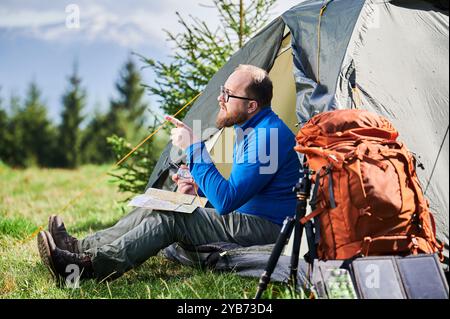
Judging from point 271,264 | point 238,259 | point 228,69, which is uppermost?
point 228,69

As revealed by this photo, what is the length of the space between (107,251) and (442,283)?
5.83ft

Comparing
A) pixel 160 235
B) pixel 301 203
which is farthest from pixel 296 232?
pixel 160 235

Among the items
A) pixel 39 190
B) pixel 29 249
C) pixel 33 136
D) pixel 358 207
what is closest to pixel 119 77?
pixel 33 136

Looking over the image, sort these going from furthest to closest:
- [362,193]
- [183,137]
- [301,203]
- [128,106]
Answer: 1. [128,106]
2. [183,137]
3. [301,203]
4. [362,193]

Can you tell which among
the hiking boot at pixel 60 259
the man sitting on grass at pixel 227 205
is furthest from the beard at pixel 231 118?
the hiking boot at pixel 60 259

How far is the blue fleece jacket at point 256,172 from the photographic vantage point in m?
3.33

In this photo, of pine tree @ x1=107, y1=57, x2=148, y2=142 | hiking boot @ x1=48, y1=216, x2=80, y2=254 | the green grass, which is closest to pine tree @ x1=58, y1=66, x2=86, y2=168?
pine tree @ x1=107, y1=57, x2=148, y2=142

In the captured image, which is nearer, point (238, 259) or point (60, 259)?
point (60, 259)

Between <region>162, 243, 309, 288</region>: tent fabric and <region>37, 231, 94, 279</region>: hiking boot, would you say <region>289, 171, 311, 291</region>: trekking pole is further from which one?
<region>37, 231, 94, 279</region>: hiking boot

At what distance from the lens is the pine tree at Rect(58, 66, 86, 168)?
80.0ft

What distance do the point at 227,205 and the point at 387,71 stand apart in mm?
1290

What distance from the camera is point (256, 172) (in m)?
3.33

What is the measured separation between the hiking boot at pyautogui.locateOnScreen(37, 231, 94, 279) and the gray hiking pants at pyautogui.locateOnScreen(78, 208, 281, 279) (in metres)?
0.05

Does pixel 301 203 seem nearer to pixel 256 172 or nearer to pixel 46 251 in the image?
pixel 256 172
